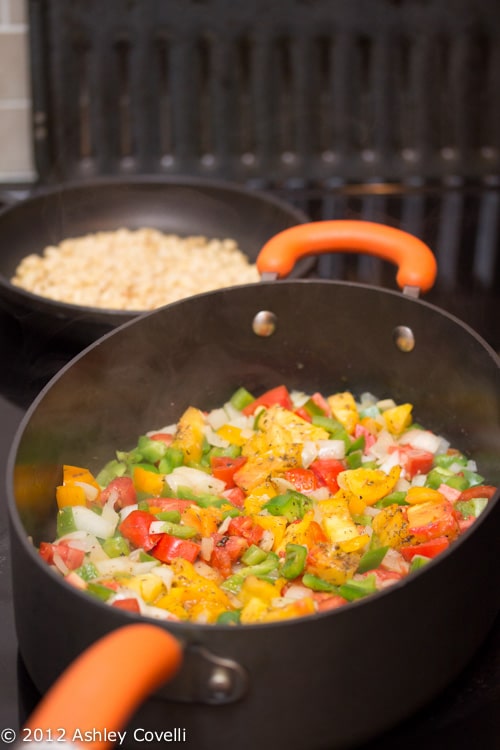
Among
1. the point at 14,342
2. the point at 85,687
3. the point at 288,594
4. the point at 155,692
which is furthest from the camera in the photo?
the point at 14,342

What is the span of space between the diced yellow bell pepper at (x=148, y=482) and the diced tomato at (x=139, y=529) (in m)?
0.08

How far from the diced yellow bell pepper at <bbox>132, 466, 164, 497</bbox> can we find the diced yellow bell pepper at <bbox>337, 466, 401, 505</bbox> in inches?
8.2

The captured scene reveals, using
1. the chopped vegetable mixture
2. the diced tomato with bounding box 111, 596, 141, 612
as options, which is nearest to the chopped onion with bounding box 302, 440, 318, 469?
the chopped vegetable mixture

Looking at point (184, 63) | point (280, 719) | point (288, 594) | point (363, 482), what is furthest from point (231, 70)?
point (280, 719)

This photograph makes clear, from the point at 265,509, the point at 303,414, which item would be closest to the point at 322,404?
the point at 303,414

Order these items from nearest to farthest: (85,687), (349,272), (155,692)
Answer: (85,687), (155,692), (349,272)

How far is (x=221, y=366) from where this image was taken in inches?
50.3

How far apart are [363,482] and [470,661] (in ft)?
0.75

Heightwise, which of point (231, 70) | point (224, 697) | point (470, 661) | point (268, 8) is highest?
point (268, 8)

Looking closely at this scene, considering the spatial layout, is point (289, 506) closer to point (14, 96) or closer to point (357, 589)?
point (357, 589)

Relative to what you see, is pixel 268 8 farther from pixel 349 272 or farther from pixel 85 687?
pixel 85 687

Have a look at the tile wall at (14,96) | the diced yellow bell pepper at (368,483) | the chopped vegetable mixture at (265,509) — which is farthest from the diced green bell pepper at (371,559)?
the tile wall at (14,96)

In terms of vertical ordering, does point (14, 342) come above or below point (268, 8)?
below

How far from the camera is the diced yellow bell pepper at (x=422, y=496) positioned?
105 centimetres
